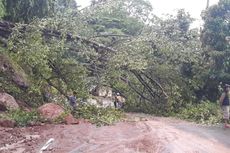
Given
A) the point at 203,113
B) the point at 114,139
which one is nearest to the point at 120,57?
the point at 203,113

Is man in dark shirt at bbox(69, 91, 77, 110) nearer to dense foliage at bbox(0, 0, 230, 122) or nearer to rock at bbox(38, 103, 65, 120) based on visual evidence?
dense foliage at bbox(0, 0, 230, 122)

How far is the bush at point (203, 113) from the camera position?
14559 millimetres

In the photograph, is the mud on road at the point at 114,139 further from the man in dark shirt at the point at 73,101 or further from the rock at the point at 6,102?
the rock at the point at 6,102

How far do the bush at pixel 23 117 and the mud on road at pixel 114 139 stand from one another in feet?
1.59

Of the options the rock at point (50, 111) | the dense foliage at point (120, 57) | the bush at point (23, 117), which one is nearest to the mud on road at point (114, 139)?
the bush at point (23, 117)

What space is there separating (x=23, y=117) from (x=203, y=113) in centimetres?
688

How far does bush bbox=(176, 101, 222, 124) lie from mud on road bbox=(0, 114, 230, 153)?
8.52 ft

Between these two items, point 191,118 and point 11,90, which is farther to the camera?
point 191,118

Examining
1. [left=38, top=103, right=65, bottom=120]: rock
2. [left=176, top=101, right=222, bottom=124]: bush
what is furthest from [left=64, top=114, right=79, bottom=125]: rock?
[left=176, top=101, right=222, bottom=124]: bush

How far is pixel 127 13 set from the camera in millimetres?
30844

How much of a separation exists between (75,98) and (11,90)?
219 cm

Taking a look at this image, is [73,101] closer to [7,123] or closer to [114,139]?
[7,123]

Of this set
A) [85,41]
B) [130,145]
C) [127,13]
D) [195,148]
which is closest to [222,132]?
[195,148]

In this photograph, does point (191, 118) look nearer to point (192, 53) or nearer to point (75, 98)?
point (192, 53)
